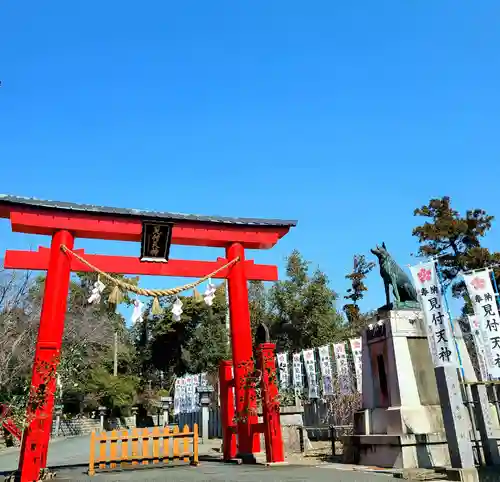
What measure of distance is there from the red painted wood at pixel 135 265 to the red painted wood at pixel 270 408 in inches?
108

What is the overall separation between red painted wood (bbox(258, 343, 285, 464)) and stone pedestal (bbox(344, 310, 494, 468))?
1732 mm

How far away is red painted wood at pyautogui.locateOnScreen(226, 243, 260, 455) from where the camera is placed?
11.3 metres

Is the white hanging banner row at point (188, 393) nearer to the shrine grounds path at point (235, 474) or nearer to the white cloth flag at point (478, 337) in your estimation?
the shrine grounds path at point (235, 474)

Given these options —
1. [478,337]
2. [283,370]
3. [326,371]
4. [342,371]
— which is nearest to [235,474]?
[478,337]

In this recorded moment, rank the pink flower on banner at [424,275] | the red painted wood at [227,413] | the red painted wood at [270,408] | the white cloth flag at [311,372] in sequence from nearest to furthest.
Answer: the pink flower on banner at [424,275], the red painted wood at [270,408], the red painted wood at [227,413], the white cloth flag at [311,372]

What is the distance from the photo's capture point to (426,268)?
10.1 meters

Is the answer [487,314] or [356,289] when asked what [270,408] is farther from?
[356,289]

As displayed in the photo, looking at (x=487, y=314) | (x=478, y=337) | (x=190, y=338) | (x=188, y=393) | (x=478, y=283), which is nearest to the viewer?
(x=487, y=314)

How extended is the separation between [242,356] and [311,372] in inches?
509

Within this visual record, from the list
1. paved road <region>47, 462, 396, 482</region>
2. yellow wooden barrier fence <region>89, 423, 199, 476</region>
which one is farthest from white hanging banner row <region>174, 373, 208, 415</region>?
paved road <region>47, 462, 396, 482</region>

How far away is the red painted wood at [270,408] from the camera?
10633mm

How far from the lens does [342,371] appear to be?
21719 millimetres

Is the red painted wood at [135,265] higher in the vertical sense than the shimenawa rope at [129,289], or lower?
higher

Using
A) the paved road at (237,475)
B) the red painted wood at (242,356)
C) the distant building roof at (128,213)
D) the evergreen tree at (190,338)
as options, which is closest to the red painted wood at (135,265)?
the red painted wood at (242,356)
